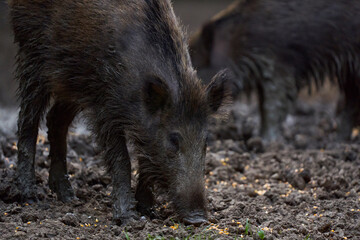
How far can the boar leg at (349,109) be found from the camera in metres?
9.20

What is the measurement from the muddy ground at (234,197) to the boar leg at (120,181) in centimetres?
13

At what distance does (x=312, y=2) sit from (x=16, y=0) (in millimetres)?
5215

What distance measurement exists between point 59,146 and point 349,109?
17.7 feet

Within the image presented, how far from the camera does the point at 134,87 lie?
4.60 m

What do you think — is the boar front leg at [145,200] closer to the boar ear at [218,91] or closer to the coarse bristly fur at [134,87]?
the coarse bristly fur at [134,87]

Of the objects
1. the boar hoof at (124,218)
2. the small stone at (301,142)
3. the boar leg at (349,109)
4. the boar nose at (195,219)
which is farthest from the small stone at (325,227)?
the boar leg at (349,109)

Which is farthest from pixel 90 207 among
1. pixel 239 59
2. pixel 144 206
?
pixel 239 59

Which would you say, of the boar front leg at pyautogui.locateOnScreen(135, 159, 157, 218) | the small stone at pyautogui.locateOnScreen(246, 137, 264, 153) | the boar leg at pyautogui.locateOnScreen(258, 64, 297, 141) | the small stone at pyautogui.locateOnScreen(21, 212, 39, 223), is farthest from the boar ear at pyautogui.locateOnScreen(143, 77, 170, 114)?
the boar leg at pyautogui.locateOnScreen(258, 64, 297, 141)

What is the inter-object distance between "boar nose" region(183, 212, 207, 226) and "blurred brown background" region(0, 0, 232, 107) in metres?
8.91

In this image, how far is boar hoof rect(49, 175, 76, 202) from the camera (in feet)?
17.1

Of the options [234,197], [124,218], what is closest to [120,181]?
[124,218]

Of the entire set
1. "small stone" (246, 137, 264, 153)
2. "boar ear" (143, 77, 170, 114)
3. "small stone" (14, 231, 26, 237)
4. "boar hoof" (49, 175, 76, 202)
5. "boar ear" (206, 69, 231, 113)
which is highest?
"boar ear" (143, 77, 170, 114)

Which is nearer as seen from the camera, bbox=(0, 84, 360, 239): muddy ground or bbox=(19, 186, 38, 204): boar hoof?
bbox=(0, 84, 360, 239): muddy ground

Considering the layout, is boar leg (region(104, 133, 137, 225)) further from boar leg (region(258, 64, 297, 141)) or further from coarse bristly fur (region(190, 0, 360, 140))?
boar leg (region(258, 64, 297, 141))
